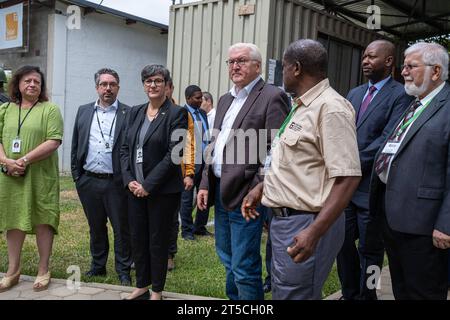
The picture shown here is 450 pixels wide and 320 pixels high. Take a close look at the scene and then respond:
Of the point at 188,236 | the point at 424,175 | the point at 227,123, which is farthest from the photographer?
the point at 188,236

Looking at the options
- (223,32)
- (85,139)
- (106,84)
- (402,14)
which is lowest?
(85,139)

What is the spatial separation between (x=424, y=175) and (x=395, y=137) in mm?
367

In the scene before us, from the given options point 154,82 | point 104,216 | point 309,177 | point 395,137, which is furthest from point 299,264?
point 104,216

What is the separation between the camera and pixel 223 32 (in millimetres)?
7004

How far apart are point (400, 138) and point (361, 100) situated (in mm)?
992

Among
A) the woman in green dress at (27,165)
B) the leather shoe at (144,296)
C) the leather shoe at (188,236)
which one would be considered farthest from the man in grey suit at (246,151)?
the leather shoe at (188,236)

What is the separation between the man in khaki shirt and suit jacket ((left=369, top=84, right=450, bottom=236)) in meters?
0.43

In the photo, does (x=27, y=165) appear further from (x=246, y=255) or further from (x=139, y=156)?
(x=246, y=255)

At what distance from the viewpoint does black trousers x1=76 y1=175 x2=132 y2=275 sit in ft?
13.7

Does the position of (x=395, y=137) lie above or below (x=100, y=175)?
above

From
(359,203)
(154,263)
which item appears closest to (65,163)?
(154,263)

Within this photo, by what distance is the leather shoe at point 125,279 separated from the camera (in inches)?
163

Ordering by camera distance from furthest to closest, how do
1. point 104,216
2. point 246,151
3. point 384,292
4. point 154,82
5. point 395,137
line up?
point 104,216 → point 384,292 → point 154,82 → point 246,151 → point 395,137

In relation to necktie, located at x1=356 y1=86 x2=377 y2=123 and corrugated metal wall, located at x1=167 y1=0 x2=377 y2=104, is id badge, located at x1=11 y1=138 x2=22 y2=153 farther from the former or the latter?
corrugated metal wall, located at x1=167 y1=0 x2=377 y2=104
